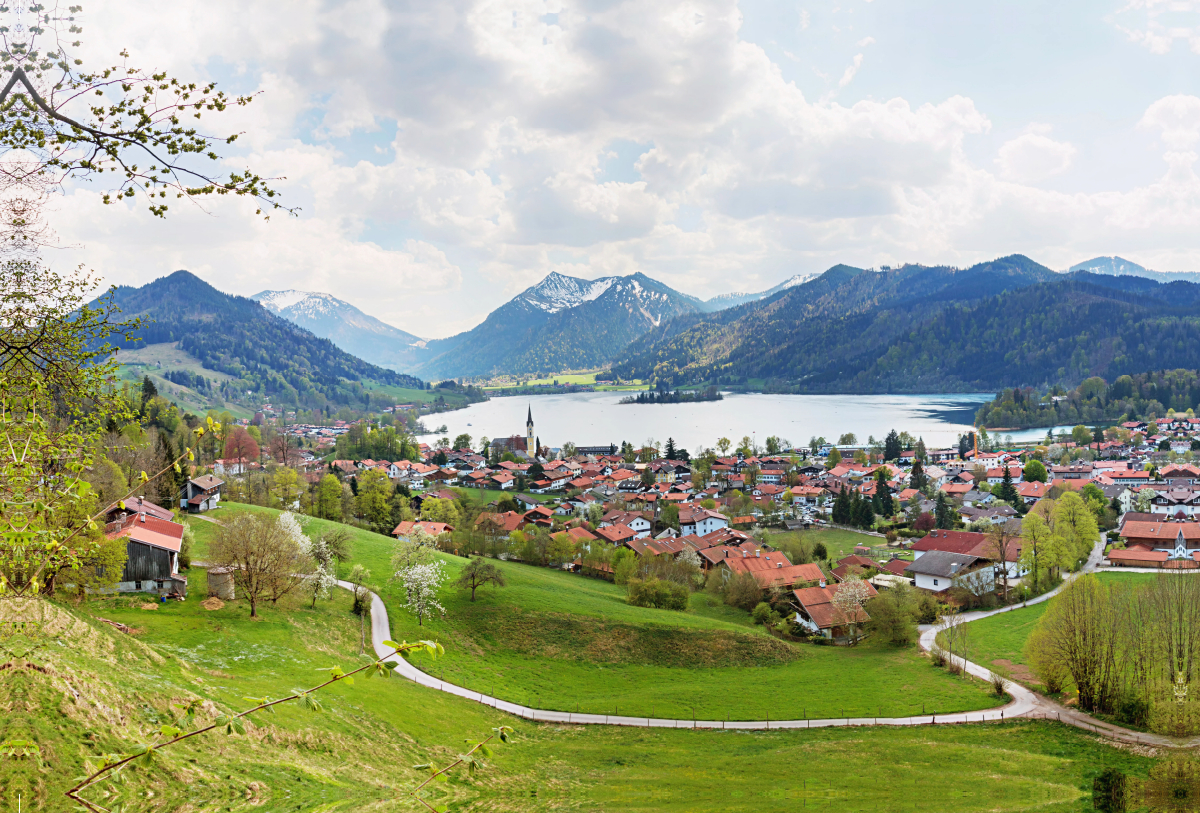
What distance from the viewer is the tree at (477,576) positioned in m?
34.7

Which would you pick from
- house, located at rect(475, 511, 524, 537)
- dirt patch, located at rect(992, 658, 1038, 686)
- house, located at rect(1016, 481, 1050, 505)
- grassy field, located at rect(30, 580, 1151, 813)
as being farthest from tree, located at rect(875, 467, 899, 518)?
grassy field, located at rect(30, 580, 1151, 813)

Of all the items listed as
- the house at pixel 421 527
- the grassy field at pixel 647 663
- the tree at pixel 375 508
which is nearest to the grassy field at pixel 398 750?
the grassy field at pixel 647 663

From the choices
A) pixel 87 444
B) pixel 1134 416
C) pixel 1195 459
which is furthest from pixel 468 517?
pixel 1134 416

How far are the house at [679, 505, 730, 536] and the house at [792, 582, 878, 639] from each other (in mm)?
23254

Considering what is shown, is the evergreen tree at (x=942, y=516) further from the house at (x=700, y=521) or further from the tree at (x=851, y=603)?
the tree at (x=851, y=603)

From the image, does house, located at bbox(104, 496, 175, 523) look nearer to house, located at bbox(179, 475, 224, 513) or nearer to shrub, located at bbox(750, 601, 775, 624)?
house, located at bbox(179, 475, 224, 513)

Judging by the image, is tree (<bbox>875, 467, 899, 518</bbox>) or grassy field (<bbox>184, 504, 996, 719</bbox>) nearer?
grassy field (<bbox>184, 504, 996, 719</bbox>)

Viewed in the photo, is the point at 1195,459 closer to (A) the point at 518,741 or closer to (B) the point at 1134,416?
(B) the point at 1134,416

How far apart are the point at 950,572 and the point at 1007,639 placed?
1041cm

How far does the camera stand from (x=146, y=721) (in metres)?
10.2

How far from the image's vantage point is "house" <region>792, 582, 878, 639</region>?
1451 inches

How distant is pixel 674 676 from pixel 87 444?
27.2 m

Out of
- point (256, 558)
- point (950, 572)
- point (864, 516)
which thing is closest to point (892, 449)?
point (864, 516)

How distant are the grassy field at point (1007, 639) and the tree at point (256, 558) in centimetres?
3107
